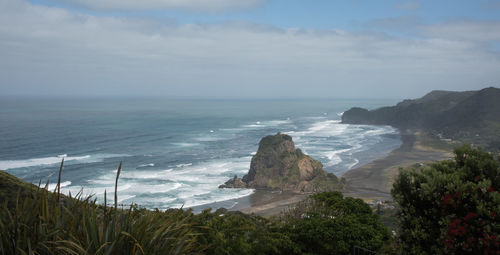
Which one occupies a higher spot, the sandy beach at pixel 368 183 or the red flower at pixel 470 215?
the red flower at pixel 470 215

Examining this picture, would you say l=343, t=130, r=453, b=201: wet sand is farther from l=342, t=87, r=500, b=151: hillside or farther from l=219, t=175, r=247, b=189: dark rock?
l=342, t=87, r=500, b=151: hillside

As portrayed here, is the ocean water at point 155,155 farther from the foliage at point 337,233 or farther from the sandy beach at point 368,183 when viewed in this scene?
the foliage at point 337,233

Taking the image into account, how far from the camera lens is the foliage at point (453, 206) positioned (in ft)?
24.3

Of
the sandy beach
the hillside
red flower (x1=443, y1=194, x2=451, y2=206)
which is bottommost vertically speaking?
the sandy beach

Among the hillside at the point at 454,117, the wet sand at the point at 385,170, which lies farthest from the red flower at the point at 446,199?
the hillside at the point at 454,117

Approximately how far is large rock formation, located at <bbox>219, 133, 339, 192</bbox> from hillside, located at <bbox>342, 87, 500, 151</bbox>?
48899mm

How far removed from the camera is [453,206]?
25.6ft

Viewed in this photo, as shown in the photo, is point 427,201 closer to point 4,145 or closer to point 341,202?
point 341,202

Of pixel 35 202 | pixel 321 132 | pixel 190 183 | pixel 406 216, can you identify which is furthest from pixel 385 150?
pixel 35 202

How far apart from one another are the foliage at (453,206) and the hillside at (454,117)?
8364 cm

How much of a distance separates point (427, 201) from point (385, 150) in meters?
74.9

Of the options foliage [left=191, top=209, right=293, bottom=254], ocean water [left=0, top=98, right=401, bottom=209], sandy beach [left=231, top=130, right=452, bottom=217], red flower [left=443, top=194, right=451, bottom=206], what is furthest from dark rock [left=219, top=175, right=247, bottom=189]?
red flower [left=443, top=194, right=451, bottom=206]

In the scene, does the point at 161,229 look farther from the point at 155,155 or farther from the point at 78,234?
the point at 155,155

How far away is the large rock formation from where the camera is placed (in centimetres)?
5181
